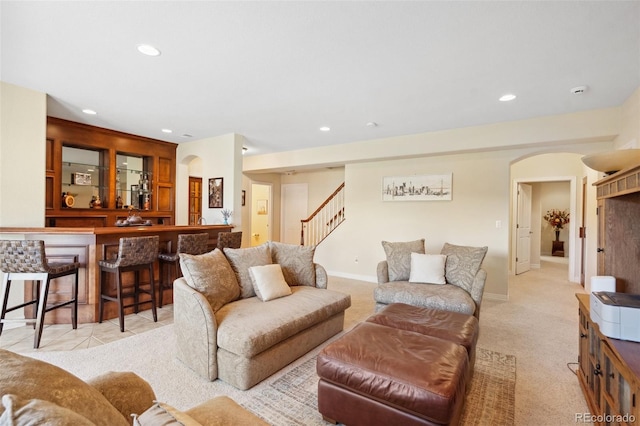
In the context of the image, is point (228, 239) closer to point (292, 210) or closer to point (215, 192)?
point (215, 192)

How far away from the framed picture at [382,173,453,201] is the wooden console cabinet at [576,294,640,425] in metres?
2.99

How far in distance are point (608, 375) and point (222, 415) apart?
204 centimetres

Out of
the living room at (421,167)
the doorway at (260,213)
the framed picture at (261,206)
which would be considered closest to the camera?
the living room at (421,167)

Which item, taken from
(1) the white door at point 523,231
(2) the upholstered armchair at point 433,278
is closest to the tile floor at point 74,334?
(2) the upholstered armchair at point 433,278

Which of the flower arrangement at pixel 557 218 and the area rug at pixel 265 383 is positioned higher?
the flower arrangement at pixel 557 218

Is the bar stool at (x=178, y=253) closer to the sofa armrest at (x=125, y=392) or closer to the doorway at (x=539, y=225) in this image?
the sofa armrest at (x=125, y=392)

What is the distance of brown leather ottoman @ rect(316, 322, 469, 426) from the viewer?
5.03 ft

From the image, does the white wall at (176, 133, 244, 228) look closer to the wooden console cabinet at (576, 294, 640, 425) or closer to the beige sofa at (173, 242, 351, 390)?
the beige sofa at (173, 242, 351, 390)

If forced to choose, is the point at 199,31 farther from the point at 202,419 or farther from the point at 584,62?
the point at 584,62

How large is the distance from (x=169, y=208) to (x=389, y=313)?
483 centimetres

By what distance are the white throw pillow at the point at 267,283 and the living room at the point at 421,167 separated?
205 centimetres

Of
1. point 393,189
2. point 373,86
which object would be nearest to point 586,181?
point 393,189

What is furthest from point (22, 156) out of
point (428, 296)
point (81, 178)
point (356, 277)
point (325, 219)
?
point (356, 277)

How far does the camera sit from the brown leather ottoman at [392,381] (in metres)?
1.53
